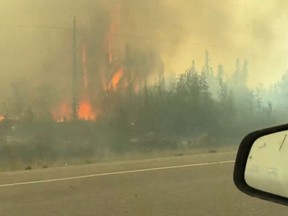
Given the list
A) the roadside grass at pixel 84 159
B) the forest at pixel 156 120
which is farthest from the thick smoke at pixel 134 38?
the roadside grass at pixel 84 159

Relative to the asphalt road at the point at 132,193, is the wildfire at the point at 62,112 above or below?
below

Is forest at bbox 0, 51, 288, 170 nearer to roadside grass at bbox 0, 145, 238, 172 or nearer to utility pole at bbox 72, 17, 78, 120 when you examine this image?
roadside grass at bbox 0, 145, 238, 172

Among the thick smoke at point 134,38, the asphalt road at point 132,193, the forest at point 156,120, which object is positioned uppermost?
the thick smoke at point 134,38

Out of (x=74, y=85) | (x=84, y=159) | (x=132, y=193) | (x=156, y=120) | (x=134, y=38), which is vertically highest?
A: (x=134, y=38)

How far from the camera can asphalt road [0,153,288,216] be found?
552 cm

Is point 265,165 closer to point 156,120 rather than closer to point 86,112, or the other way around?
point 86,112

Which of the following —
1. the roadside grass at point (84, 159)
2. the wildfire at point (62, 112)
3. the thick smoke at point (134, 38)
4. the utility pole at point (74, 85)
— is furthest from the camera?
the thick smoke at point (134, 38)

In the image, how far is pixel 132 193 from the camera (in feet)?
21.4

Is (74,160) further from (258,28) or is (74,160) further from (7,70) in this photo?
(258,28)

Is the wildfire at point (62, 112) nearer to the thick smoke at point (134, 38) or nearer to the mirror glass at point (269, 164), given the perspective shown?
the thick smoke at point (134, 38)

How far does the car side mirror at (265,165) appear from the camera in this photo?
1.81 meters

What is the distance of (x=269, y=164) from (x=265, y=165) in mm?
28

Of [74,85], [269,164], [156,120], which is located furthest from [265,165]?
[156,120]

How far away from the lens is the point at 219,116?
53.4 feet
